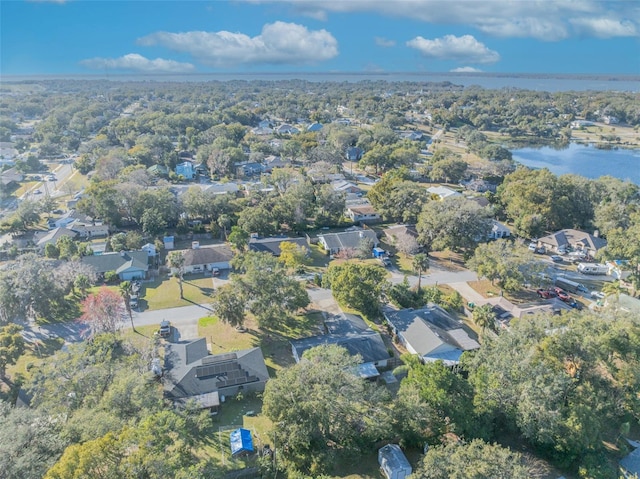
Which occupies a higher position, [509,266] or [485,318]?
[509,266]

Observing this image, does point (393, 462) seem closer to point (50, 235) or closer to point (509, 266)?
point (509, 266)

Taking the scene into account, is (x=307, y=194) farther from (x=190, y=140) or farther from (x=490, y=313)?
(x=190, y=140)

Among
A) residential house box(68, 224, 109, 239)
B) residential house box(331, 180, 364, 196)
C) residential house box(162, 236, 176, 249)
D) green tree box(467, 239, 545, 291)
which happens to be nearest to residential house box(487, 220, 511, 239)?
green tree box(467, 239, 545, 291)

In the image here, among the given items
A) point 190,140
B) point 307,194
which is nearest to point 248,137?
point 190,140

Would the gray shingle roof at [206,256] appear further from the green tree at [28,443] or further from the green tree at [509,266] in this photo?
the green tree at [509,266]

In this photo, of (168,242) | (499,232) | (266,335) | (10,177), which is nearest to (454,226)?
(499,232)

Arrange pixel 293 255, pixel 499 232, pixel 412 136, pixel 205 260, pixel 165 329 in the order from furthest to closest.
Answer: pixel 412 136
pixel 499 232
pixel 205 260
pixel 293 255
pixel 165 329

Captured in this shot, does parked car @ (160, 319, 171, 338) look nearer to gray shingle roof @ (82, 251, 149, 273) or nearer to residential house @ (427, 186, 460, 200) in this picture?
gray shingle roof @ (82, 251, 149, 273)

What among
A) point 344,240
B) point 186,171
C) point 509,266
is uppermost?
point 186,171
